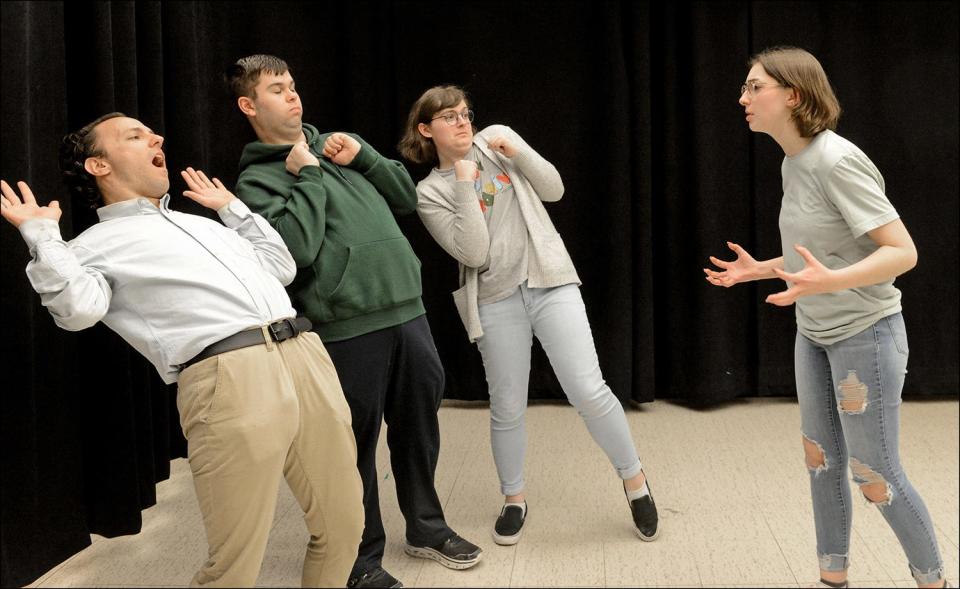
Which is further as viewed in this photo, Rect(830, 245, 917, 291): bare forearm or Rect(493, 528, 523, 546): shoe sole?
Rect(493, 528, 523, 546): shoe sole

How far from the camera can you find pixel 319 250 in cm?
221

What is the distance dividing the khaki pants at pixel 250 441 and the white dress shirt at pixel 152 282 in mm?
72

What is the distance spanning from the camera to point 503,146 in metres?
2.51

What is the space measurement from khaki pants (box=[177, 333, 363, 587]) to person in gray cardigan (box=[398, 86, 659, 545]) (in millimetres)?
754

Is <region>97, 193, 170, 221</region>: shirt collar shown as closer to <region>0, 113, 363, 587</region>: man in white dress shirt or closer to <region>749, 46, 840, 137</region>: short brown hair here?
<region>0, 113, 363, 587</region>: man in white dress shirt

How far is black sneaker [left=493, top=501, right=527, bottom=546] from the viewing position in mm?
2590

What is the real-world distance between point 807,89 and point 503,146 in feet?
2.85

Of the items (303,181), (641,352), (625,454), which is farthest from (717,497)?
(303,181)

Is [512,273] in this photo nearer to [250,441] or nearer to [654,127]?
[250,441]

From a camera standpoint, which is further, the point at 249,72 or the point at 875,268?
the point at 249,72

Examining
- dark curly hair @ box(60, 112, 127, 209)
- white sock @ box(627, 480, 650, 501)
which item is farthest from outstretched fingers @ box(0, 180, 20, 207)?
white sock @ box(627, 480, 650, 501)

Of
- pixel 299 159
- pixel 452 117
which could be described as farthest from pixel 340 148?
pixel 452 117

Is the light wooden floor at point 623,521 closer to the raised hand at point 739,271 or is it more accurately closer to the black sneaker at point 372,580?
the black sneaker at point 372,580

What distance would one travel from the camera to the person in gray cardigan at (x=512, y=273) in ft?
8.32
